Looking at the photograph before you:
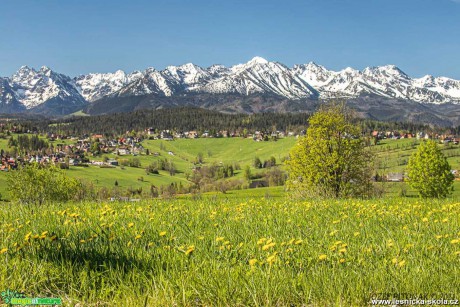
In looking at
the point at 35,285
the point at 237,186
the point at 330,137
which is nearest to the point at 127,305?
the point at 35,285

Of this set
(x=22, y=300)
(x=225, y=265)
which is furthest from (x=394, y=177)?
(x=22, y=300)

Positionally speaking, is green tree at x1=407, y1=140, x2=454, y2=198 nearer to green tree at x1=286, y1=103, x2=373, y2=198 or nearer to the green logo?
green tree at x1=286, y1=103, x2=373, y2=198

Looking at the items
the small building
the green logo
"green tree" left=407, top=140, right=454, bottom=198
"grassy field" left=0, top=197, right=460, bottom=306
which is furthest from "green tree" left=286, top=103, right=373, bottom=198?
the small building

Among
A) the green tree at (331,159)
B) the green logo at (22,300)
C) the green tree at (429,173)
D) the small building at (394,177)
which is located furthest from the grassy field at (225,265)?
the small building at (394,177)

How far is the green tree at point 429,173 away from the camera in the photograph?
58.8 meters

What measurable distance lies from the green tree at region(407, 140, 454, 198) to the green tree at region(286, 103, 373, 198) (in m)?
28.9

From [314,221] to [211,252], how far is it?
3.57 m

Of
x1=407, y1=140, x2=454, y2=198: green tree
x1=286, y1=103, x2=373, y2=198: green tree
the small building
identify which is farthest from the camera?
the small building

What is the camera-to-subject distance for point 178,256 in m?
5.39

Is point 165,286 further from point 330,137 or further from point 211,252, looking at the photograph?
point 330,137

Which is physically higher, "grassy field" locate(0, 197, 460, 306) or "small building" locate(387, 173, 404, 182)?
"grassy field" locate(0, 197, 460, 306)

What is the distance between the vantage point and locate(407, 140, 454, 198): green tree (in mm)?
58750

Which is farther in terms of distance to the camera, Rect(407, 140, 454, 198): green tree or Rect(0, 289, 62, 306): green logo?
Rect(407, 140, 454, 198): green tree

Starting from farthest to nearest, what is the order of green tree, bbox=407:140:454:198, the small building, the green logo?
the small building
green tree, bbox=407:140:454:198
the green logo
